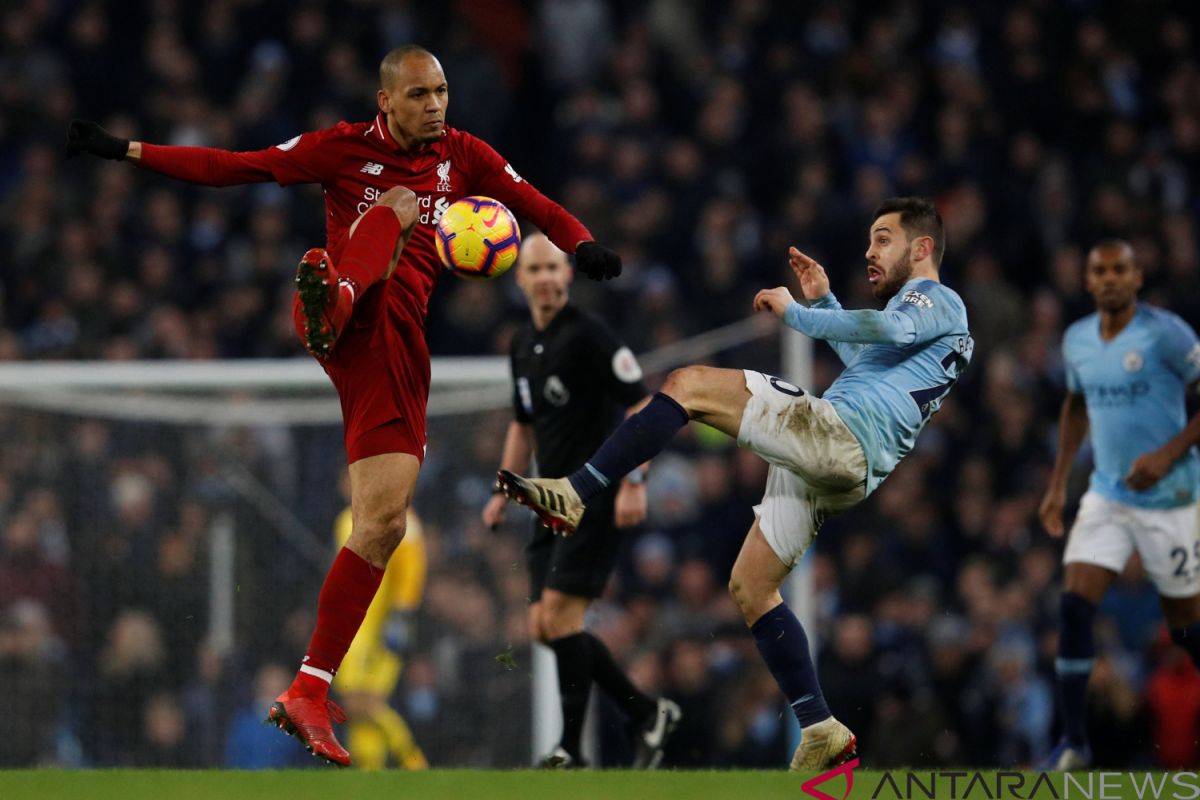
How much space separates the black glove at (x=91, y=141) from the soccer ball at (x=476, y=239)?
1.16 metres

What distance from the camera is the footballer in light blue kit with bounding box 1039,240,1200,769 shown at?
773cm

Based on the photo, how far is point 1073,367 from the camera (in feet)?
26.5

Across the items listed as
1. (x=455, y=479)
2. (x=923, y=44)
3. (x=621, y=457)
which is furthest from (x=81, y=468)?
(x=923, y=44)

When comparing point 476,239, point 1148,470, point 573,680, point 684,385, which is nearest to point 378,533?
point 476,239

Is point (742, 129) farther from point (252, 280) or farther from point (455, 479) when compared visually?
point (455, 479)

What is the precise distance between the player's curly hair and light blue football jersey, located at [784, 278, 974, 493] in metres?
0.19

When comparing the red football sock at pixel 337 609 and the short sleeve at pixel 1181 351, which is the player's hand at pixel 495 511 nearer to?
the red football sock at pixel 337 609

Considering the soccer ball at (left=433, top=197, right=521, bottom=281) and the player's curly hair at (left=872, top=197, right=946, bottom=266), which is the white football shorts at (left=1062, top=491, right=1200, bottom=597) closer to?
the player's curly hair at (left=872, top=197, right=946, bottom=266)

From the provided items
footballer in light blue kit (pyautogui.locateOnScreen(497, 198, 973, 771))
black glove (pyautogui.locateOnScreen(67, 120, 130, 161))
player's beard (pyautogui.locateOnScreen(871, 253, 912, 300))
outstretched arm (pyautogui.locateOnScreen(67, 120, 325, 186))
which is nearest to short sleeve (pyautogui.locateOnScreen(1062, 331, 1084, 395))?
footballer in light blue kit (pyautogui.locateOnScreen(497, 198, 973, 771))

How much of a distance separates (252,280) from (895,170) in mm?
5262

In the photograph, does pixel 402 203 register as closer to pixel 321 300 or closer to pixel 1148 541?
pixel 321 300

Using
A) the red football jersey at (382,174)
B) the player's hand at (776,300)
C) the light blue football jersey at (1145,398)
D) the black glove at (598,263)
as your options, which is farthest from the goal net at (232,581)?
the player's hand at (776,300)

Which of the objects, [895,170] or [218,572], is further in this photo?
[895,170]

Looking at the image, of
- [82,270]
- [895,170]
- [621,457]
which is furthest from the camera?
[895,170]
